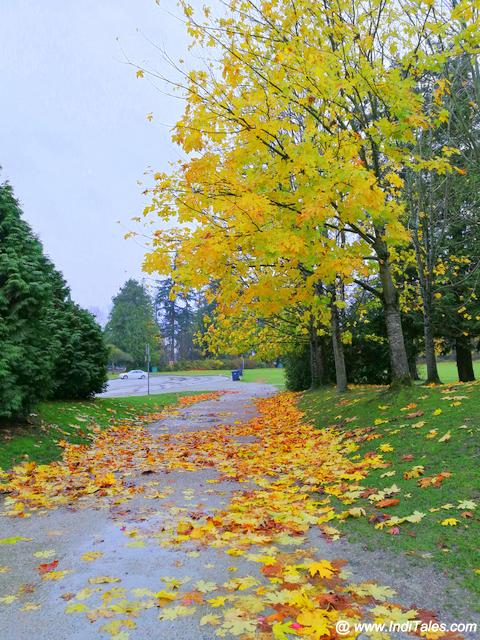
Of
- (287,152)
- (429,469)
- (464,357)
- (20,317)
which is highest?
(287,152)

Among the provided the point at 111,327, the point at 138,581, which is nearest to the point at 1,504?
the point at 138,581

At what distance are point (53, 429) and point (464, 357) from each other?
14985mm

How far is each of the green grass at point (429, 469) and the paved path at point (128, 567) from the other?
0.78 ft

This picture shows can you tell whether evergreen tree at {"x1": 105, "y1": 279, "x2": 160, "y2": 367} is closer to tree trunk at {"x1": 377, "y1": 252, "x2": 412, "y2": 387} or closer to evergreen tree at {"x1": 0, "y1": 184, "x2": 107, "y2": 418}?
evergreen tree at {"x1": 0, "y1": 184, "x2": 107, "y2": 418}

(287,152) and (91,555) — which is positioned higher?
(287,152)

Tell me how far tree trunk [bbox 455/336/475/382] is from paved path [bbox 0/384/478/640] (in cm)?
1426

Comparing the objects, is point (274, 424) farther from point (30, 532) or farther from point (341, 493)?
point (30, 532)

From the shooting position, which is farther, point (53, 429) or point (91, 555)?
point (53, 429)

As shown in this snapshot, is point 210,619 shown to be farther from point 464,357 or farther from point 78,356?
point 464,357

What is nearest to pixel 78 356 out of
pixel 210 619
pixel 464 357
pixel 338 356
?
pixel 338 356

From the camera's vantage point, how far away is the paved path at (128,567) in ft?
9.00

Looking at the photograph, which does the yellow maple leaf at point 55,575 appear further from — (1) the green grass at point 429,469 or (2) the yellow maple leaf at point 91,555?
(1) the green grass at point 429,469

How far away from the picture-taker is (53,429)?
8695mm

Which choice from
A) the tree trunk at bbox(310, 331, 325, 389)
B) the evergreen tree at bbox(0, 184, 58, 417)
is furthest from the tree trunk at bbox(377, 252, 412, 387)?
the tree trunk at bbox(310, 331, 325, 389)
